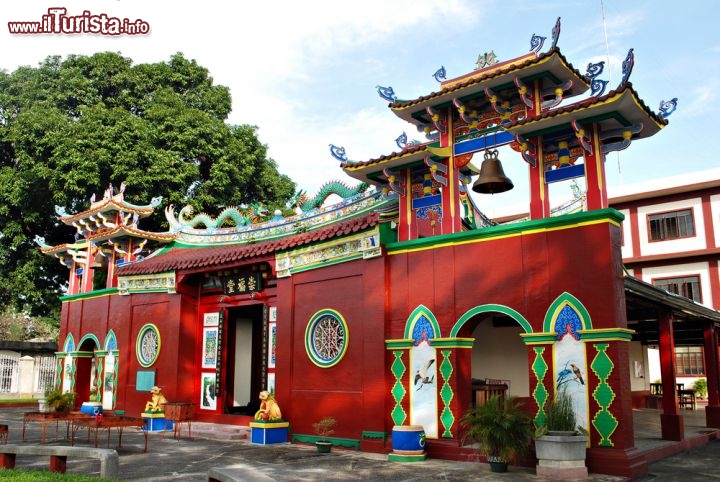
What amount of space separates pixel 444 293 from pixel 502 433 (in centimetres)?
268

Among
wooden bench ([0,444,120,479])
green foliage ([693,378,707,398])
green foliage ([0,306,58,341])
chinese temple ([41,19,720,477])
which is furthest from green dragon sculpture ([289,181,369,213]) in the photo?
green foliage ([0,306,58,341])

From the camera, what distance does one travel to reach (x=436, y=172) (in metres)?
11.2

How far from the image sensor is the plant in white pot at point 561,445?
8359 mm

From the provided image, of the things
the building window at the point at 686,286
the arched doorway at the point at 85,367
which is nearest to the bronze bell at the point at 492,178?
the arched doorway at the point at 85,367

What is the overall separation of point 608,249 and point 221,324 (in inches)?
374

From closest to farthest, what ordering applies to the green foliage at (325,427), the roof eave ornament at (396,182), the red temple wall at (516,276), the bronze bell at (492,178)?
the red temple wall at (516,276) → the bronze bell at (492,178) → the green foliage at (325,427) → the roof eave ornament at (396,182)

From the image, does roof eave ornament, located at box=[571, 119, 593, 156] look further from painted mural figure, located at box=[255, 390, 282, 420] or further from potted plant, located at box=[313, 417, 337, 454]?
painted mural figure, located at box=[255, 390, 282, 420]

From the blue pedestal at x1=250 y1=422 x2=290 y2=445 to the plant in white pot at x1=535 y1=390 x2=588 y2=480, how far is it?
17.9 feet

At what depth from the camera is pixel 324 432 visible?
11500 millimetres

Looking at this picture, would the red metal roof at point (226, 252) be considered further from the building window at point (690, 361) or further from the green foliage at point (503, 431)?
the building window at point (690, 361)

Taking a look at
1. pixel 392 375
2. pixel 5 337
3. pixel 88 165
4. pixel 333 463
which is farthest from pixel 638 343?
pixel 5 337

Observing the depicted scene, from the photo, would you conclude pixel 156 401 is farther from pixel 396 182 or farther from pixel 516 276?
pixel 516 276

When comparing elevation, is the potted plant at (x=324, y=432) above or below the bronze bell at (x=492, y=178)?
below

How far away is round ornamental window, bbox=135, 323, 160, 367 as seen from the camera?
640 inches
